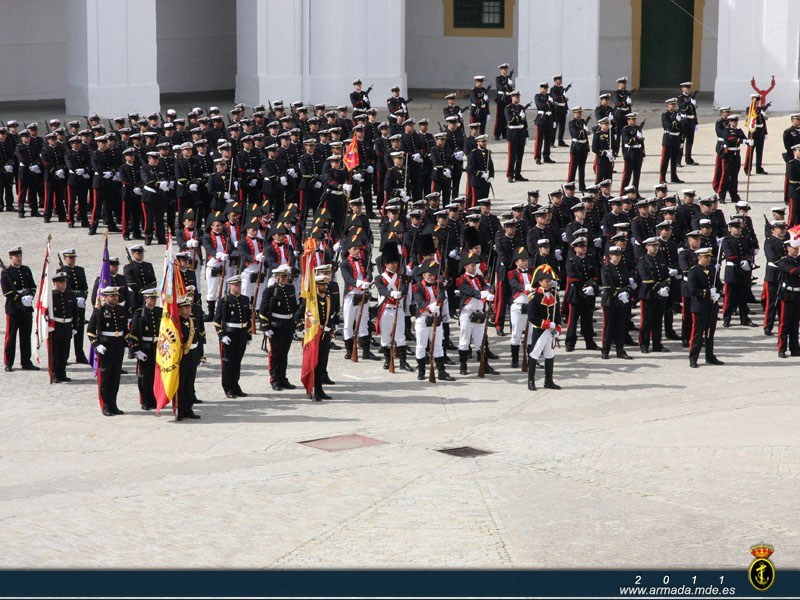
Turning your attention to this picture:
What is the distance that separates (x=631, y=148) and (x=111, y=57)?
1270 cm

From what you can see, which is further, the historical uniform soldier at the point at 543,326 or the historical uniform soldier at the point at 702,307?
the historical uniform soldier at the point at 702,307

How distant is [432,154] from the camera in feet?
79.3

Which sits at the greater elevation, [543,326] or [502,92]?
[502,92]

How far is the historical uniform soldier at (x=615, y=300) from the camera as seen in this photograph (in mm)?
17203

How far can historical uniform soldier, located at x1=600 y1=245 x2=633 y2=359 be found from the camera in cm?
1720

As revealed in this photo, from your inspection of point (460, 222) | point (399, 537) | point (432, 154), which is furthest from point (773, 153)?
point (399, 537)

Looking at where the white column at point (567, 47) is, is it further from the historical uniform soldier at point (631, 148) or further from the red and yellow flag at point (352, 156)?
the red and yellow flag at point (352, 156)

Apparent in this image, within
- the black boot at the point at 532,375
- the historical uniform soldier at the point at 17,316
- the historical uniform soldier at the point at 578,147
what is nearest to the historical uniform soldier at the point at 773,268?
the black boot at the point at 532,375

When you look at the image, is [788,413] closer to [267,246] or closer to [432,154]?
[267,246]

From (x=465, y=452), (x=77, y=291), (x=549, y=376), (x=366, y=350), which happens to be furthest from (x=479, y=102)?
(x=465, y=452)

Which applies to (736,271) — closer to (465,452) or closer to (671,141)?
(465,452)

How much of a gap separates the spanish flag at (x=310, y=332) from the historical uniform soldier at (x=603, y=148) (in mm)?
10068

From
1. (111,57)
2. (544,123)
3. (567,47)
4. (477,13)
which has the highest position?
(477,13)

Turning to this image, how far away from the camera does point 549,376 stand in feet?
52.0
